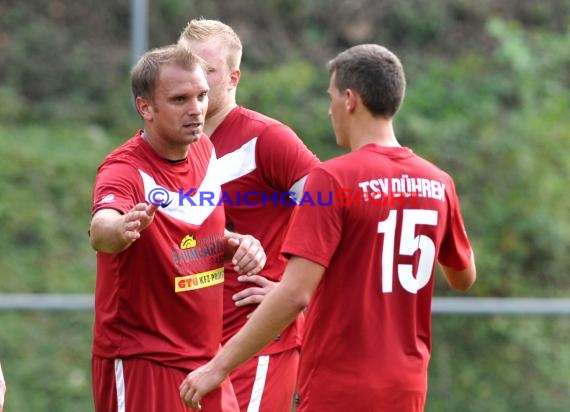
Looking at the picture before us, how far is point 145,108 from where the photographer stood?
15.0 ft

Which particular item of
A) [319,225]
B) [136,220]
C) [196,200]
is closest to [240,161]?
[196,200]

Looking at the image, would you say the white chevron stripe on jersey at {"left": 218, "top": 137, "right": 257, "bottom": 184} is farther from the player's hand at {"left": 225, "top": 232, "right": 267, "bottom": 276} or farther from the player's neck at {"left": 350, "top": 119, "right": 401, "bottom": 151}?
the player's neck at {"left": 350, "top": 119, "right": 401, "bottom": 151}

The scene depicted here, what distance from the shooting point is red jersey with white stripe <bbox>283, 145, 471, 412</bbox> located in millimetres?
4117

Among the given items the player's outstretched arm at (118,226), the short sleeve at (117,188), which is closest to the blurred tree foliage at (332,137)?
the short sleeve at (117,188)

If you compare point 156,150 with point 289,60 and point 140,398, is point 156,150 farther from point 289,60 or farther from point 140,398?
point 289,60

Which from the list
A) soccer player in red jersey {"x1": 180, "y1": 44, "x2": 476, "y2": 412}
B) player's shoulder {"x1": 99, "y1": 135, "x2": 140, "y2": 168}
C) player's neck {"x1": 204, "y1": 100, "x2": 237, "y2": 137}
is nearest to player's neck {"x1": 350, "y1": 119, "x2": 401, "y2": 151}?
soccer player in red jersey {"x1": 180, "y1": 44, "x2": 476, "y2": 412}

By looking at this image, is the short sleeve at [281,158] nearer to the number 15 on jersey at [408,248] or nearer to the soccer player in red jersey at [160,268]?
the soccer player in red jersey at [160,268]

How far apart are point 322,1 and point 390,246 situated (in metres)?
8.17

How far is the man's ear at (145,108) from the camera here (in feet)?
14.9

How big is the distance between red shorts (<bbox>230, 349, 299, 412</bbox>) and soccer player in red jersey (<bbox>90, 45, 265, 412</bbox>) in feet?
1.72

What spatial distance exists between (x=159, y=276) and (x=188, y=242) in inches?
8.0

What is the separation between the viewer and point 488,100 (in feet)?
36.1

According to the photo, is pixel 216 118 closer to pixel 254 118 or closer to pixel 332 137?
pixel 254 118

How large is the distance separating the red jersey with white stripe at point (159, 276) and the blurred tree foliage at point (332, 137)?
430 centimetres
